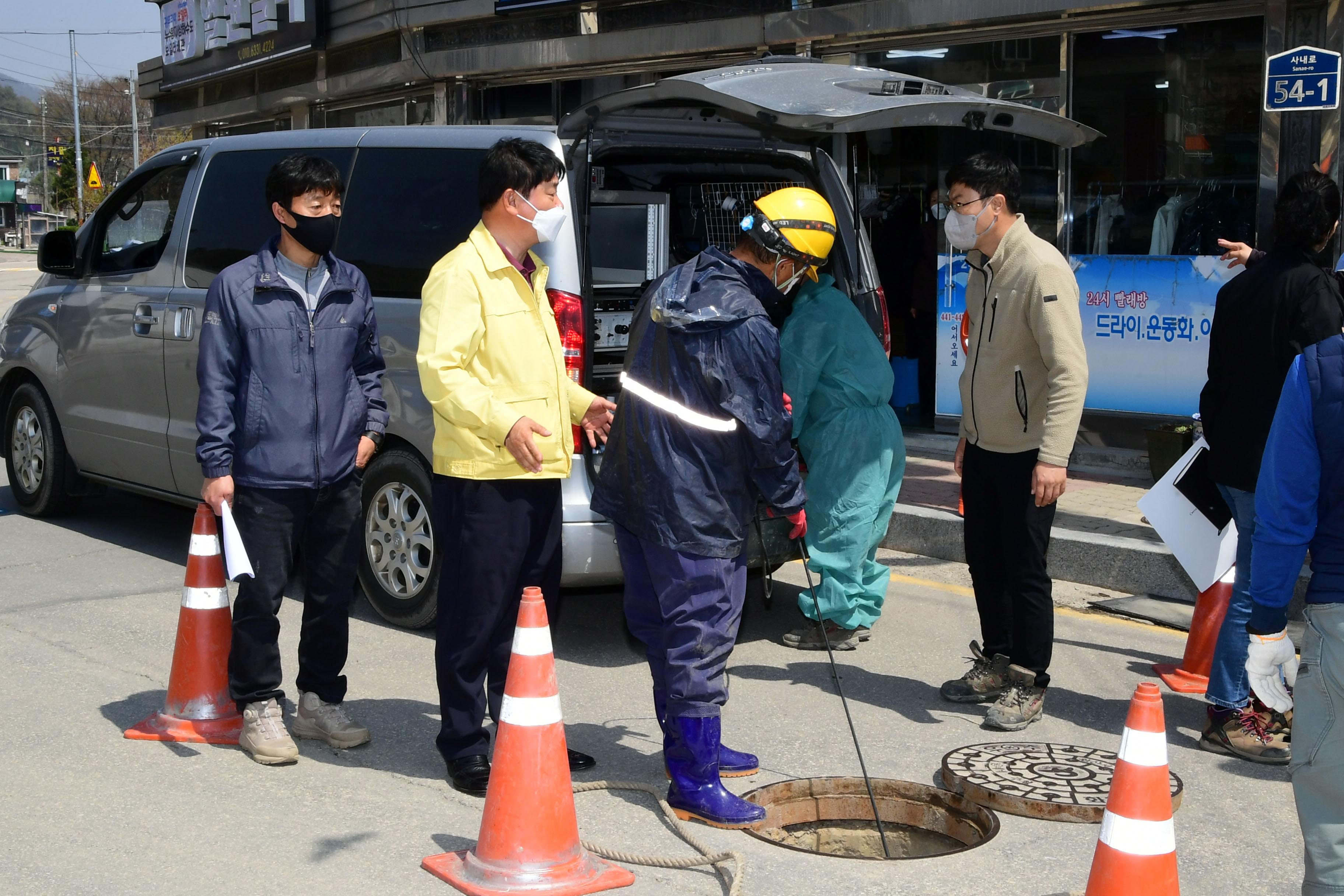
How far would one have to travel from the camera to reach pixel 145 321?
7.02 meters

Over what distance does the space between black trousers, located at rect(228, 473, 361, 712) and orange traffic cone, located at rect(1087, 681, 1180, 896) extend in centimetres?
273

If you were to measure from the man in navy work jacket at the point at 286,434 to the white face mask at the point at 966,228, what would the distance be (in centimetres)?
216

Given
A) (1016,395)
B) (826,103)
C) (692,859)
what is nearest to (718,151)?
(826,103)

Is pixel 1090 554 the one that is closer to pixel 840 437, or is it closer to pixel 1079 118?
pixel 840 437

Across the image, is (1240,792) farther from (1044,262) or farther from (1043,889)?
(1044,262)

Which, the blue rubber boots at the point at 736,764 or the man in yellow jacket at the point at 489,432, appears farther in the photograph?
the blue rubber boots at the point at 736,764

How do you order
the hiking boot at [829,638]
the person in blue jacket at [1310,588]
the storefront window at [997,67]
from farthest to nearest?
the storefront window at [997,67]
the hiking boot at [829,638]
the person in blue jacket at [1310,588]

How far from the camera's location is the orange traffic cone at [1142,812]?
9.91 feet

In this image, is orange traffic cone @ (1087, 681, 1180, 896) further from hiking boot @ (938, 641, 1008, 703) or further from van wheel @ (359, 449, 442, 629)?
van wheel @ (359, 449, 442, 629)

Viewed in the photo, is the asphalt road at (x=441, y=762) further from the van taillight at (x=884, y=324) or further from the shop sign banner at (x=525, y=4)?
the shop sign banner at (x=525, y=4)

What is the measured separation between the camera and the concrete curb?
7102 millimetres

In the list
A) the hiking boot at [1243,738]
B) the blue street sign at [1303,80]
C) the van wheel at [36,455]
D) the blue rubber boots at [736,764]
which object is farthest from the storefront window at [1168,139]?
the van wheel at [36,455]

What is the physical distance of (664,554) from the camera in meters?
4.12

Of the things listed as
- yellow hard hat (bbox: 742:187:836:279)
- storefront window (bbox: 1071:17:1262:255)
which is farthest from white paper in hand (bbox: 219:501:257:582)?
storefront window (bbox: 1071:17:1262:255)
